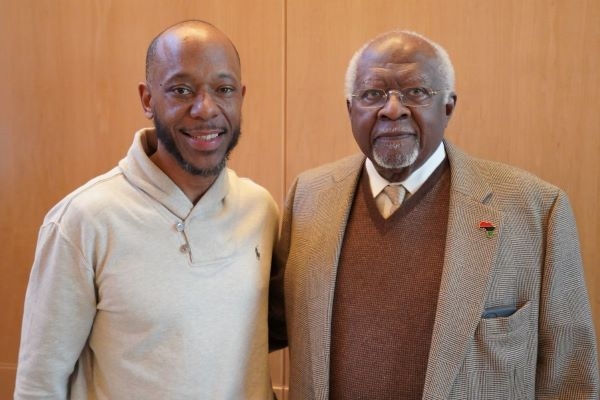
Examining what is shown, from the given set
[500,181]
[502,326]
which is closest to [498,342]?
[502,326]

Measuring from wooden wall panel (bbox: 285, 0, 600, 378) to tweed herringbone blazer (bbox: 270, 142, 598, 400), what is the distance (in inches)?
26.4

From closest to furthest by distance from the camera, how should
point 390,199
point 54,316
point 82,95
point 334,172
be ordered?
point 54,316
point 390,199
point 334,172
point 82,95

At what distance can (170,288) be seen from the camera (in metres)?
1.33

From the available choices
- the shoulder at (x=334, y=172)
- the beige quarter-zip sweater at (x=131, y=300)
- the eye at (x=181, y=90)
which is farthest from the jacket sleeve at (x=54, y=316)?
the shoulder at (x=334, y=172)

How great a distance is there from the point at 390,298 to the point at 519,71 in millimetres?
1133

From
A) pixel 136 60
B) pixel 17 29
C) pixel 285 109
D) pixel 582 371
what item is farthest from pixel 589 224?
pixel 17 29

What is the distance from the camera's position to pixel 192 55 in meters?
1.35

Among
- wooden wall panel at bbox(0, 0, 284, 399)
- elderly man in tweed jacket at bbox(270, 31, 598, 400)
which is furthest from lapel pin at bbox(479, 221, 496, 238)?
wooden wall panel at bbox(0, 0, 284, 399)

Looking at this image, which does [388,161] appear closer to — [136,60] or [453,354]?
[453,354]

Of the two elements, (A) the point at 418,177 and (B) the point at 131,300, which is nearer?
(B) the point at 131,300

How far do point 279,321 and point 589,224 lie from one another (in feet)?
3.98

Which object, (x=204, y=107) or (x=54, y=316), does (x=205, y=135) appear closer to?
(x=204, y=107)

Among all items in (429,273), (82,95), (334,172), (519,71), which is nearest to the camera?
(429,273)

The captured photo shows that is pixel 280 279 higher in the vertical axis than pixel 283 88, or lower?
lower
